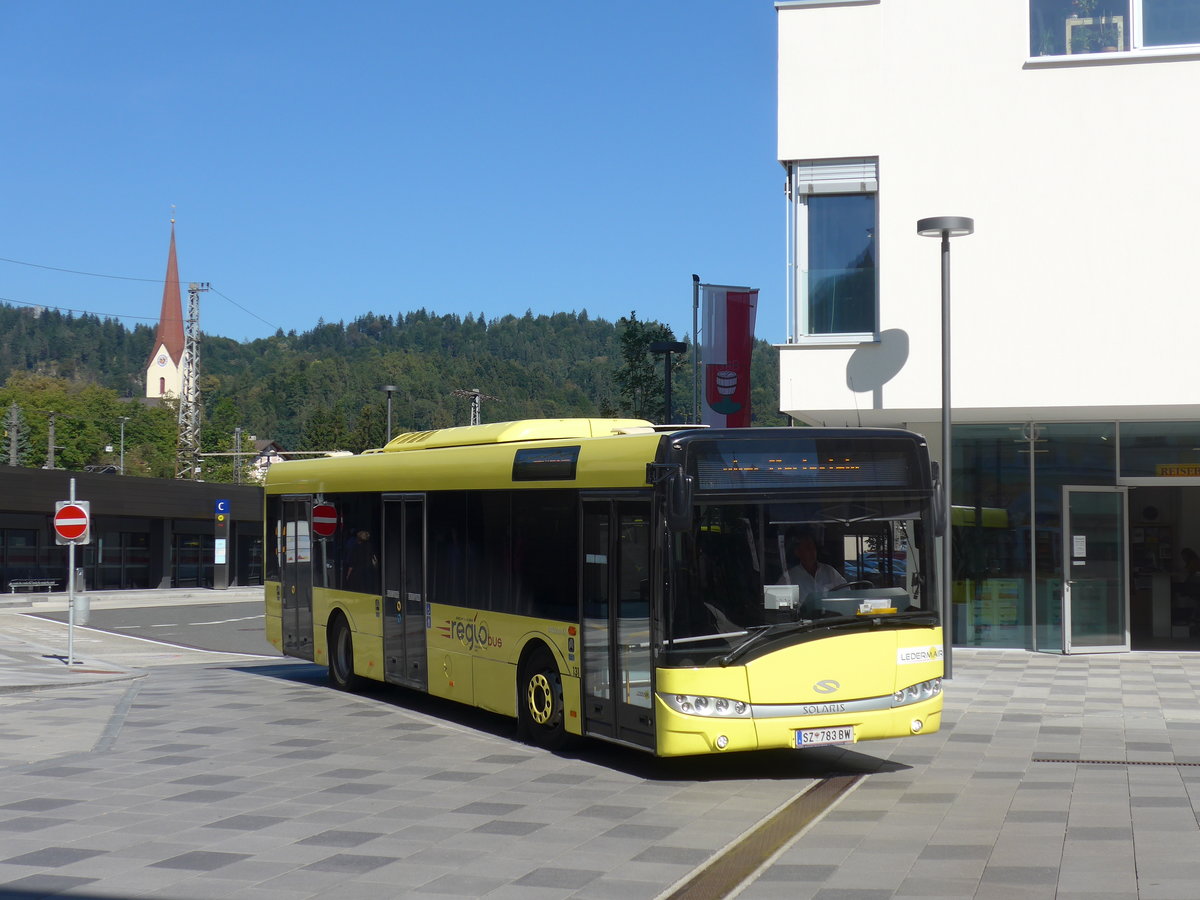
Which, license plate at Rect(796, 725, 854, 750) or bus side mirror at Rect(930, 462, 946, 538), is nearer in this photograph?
license plate at Rect(796, 725, 854, 750)

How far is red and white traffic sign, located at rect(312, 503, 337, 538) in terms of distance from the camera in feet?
55.6

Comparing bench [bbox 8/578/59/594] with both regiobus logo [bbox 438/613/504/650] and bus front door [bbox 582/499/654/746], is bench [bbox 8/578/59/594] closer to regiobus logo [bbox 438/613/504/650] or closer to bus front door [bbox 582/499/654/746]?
regiobus logo [bbox 438/613/504/650]

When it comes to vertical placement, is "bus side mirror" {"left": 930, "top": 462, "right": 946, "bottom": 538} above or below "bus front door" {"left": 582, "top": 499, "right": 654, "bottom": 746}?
above

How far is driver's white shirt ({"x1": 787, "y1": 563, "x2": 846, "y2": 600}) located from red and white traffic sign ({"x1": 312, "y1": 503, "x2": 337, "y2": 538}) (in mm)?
7941

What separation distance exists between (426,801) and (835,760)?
375cm

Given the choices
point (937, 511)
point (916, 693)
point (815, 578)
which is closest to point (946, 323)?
point (937, 511)

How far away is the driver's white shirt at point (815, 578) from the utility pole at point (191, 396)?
6586 centimetres

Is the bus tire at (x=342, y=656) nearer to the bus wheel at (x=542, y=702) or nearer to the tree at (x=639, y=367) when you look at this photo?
the bus wheel at (x=542, y=702)

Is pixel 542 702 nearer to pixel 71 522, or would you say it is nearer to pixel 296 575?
pixel 296 575

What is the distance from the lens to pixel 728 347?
77.9ft

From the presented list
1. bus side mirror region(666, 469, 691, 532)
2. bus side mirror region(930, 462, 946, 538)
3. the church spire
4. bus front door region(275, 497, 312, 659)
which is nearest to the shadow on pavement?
bus side mirror region(930, 462, 946, 538)

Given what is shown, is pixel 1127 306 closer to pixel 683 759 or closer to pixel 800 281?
pixel 800 281

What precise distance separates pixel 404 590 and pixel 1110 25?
507 inches

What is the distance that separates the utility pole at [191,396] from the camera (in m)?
73.7
